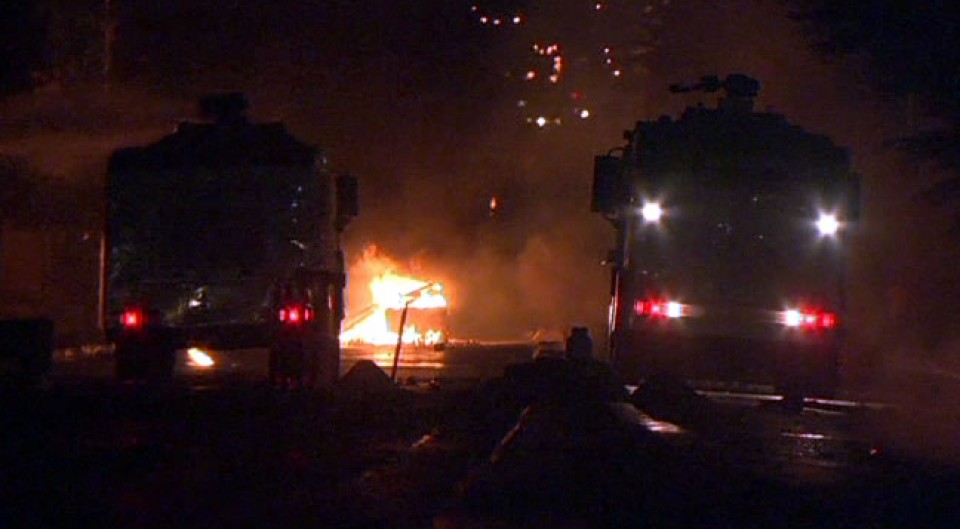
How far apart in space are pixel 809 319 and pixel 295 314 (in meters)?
6.74

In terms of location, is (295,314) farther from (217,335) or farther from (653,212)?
(653,212)

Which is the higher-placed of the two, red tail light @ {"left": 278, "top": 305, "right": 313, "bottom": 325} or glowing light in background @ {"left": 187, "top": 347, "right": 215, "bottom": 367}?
red tail light @ {"left": 278, "top": 305, "right": 313, "bottom": 325}

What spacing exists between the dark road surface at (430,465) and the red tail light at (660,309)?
185cm

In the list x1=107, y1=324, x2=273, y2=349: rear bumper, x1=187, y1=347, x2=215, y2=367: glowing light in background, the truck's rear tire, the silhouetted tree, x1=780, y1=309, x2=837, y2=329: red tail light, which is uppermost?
the silhouetted tree

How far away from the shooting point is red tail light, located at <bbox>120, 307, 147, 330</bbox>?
20.0 meters

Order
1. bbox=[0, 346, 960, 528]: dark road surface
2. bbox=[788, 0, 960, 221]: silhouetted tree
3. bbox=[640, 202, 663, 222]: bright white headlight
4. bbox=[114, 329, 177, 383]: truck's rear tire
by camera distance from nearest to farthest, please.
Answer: bbox=[0, 346, 960, 528]: dark road surface
bbox=[114, 329, 177, 383]: truck's rear tire
bbox=[788, 0, 960, 221]: silhouetted tree
bbox=[640, 202, 663, 222]: bright white headlight

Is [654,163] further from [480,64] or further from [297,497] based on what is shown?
[480,64]

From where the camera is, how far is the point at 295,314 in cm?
1956

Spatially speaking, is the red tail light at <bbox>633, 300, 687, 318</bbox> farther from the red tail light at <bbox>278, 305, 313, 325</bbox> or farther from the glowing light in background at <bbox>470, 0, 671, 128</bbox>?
the glowing light in background at <bbox>470, 0, 671, 128</bbox>

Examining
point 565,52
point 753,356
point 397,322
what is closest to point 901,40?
point 753,356

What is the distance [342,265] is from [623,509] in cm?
1362

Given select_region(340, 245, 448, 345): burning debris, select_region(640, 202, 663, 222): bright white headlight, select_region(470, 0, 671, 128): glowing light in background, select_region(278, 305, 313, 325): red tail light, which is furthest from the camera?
select_region(470, 0, 671, 128): glowing light in background

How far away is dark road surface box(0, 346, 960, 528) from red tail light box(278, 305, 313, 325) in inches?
34.0

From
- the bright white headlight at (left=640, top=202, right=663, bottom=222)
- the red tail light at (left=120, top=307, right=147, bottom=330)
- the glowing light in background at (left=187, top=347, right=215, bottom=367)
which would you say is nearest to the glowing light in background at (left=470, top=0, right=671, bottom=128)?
the glowing light in background at (left=187, top=347, right=215, bottom=367)
